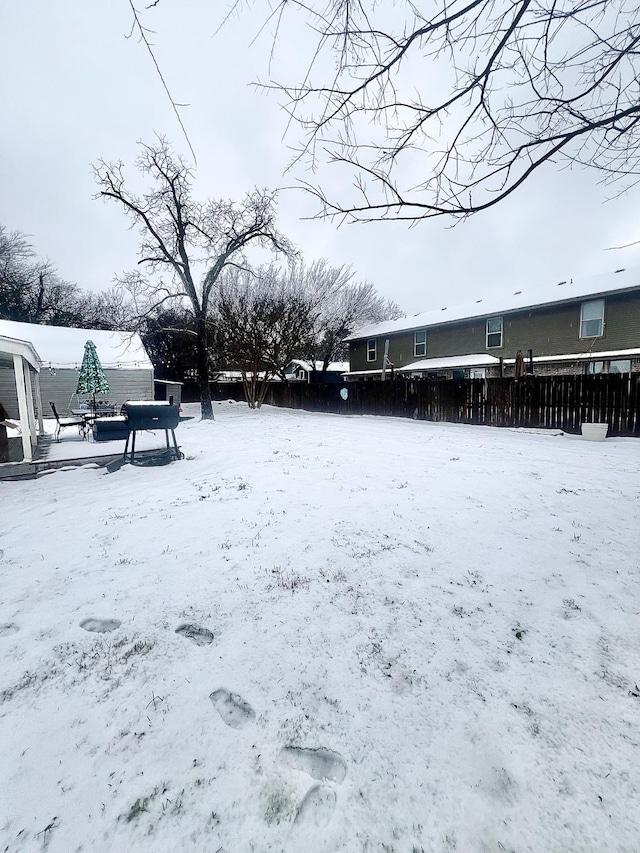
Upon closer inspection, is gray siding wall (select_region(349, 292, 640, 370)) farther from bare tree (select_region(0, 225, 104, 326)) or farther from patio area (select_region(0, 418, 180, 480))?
bare tree (select_region(0, 225, 104, 326))

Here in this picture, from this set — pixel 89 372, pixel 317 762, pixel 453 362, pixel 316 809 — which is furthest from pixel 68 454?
pixel 453 362

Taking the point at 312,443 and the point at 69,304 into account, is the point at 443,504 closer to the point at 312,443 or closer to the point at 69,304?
the point at 312,443

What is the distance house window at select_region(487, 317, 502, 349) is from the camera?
18.5m

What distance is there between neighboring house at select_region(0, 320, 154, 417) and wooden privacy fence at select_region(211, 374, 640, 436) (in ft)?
34.8

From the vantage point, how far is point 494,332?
61.4ft

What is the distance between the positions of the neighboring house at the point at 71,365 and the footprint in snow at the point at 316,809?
18.1 m

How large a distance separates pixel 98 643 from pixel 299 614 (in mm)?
1122

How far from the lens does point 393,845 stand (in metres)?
1.10

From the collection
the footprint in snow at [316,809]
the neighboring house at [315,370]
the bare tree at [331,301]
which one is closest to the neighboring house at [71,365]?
the bare tree at [331,301]

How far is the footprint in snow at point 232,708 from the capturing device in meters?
1.52

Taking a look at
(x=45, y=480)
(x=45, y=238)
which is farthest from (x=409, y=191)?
(x=45, y=238)

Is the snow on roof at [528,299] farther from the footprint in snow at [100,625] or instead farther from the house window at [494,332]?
the footprint in snow at [100,625]

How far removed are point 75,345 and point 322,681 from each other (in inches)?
801

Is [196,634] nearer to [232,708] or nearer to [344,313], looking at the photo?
[232,708]
